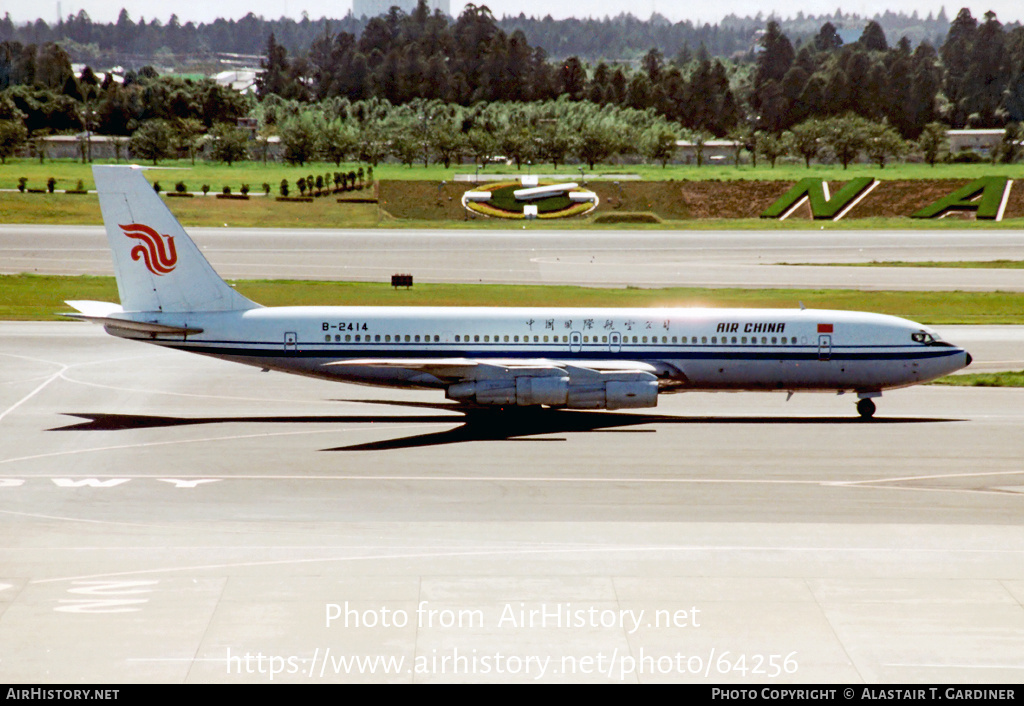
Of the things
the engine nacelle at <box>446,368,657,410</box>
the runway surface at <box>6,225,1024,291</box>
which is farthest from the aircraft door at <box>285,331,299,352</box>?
the runway surface at <box>6,225,1024,291</box>

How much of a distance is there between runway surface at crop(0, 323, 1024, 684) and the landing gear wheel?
0.63 metres

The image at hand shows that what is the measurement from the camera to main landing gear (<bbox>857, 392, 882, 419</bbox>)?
4338 cm

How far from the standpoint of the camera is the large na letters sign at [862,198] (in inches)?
5497

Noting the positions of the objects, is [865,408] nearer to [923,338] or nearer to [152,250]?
[923,338]

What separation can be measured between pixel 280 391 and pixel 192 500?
17.1 m

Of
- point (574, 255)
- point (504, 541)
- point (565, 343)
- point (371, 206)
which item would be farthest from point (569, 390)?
point (371, 206)

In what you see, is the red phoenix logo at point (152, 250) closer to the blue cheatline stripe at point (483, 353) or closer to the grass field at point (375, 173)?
the blue cheatline stripe at point (483, 353)

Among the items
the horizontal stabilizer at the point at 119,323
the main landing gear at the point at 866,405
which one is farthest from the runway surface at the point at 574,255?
the horizontal stabilizer at the point at 119,323

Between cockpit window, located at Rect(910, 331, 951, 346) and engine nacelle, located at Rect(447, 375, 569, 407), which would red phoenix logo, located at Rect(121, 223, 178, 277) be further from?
cockpit window, located at Rect(910, 331, 951, 346)

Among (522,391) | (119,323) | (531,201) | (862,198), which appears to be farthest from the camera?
(862,198)

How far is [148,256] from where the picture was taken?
1657 inches

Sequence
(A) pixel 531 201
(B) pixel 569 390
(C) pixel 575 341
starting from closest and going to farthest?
(B) pixel 569 390
(C) pixel 575 341
(A) pixel 531 201

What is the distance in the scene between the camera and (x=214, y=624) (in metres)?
22.3

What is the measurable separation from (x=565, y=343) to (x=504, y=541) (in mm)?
15202
